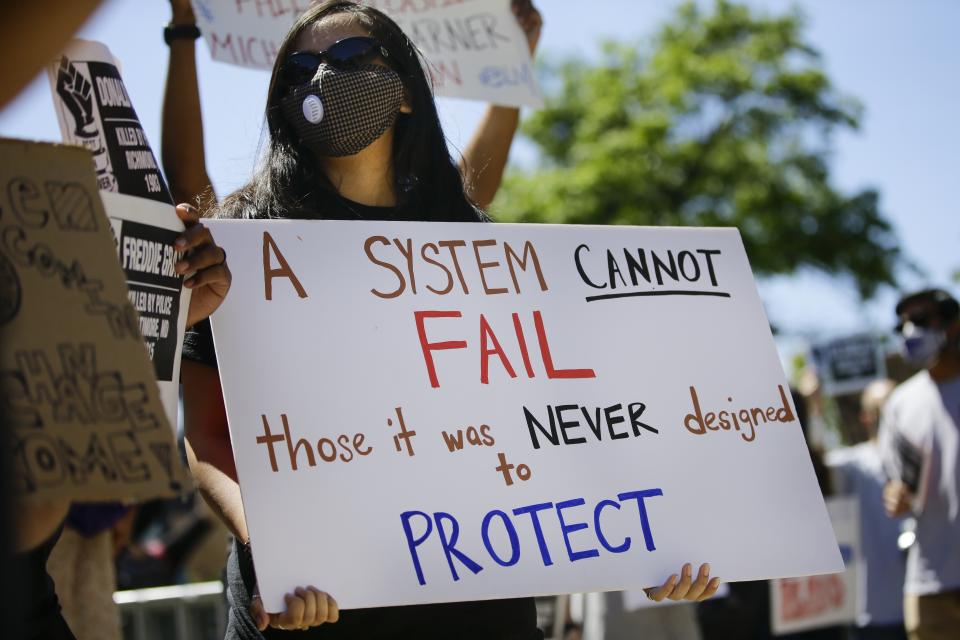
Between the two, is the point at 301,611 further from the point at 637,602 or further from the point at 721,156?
the point at 721,156

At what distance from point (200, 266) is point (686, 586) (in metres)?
1.08

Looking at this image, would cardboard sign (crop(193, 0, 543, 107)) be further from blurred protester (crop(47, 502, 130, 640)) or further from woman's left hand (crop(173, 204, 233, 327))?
woman's left hand (crop(173, 204, 233, 327))

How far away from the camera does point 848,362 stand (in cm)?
880

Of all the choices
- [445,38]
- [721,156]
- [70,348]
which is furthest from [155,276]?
[721,156]

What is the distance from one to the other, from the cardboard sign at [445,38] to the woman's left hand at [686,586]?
1.82 m

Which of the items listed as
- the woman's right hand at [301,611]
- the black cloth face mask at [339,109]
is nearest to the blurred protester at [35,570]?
the woman's right hand at [301,611]

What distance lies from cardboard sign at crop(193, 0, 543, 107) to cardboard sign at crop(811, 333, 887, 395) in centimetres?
551

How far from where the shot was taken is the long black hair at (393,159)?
232 cm

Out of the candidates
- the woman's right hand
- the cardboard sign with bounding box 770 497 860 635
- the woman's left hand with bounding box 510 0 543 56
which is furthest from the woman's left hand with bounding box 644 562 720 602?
the cardboard sign with bounding box 770 497 860 635

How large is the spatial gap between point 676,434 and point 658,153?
19739 millimetres

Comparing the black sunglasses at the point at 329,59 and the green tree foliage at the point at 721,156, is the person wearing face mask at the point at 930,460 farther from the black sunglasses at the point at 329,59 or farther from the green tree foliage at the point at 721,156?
the green tree foliage at the point at 721,156

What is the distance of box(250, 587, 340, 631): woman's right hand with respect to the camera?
1.85 metres

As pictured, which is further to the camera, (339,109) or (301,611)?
(339,109)

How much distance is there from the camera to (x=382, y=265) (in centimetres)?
221
